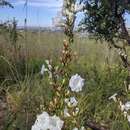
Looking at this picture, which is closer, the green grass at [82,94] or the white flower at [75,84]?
the white flower at [75,84]

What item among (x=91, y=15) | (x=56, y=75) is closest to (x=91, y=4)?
(x=91, y=15)

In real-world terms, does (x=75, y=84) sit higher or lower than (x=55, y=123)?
higher

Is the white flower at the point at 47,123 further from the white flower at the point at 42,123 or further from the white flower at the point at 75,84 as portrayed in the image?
the white flower at the point at 75,84

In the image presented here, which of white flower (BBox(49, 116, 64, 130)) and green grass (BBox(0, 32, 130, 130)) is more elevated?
white flower (BBox(49, 116, 64, 130))

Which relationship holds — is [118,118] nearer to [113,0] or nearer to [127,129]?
[127,129]

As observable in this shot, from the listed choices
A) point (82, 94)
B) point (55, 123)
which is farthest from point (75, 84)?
point (82, 94)

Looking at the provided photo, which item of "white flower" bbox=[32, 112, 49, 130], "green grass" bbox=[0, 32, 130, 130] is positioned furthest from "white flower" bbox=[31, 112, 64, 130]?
"green grass" bbox=[0, 32, 130, 130]

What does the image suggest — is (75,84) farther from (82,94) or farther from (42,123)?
(82,94)

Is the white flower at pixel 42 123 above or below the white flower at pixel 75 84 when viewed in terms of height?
below

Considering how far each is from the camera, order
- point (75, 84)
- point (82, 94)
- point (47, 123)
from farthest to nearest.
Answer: point (82, 94), point (75, 84), point (47, 123)

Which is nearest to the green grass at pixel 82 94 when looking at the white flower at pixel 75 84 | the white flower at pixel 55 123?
the white flower at pixel 75 84

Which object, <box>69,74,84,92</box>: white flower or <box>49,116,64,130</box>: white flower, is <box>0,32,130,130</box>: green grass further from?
<box>49,116,64,130</box>: white flower

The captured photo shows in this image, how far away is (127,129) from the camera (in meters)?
5.39

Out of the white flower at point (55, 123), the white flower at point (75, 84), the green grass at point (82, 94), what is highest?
the white flower at point (75, 84)
